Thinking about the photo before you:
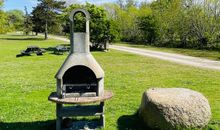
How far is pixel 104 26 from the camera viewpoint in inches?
1718

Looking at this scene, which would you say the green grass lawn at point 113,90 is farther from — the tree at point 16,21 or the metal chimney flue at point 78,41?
the tree at point 16,21

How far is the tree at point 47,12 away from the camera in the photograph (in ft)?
260

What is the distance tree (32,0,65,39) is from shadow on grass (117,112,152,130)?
6992 centimetres

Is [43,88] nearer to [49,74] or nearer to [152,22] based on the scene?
[49,74]

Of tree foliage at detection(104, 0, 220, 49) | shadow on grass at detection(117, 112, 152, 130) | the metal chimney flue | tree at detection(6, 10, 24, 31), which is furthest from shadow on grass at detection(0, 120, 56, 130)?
tree at detection(6, 10, 24, 31)

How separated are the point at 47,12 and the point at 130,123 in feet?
235

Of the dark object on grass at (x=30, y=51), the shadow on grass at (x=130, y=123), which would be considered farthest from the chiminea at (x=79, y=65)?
the dark object on grass at (x=30, y=51)

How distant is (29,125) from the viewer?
413 inches

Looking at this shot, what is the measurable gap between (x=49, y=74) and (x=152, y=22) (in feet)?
130

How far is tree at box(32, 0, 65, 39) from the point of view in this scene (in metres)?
79.2

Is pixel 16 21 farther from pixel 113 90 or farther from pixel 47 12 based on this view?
pixel 113 90

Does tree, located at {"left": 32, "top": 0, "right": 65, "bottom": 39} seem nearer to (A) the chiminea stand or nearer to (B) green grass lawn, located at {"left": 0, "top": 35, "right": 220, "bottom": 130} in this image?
(B) green grass lawn, located at {"left": 0, "top": 35, "right": 220, "bottom": 130}

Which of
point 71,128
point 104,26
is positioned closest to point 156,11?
point 104,26

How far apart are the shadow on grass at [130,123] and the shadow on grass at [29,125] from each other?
6.82 ft
